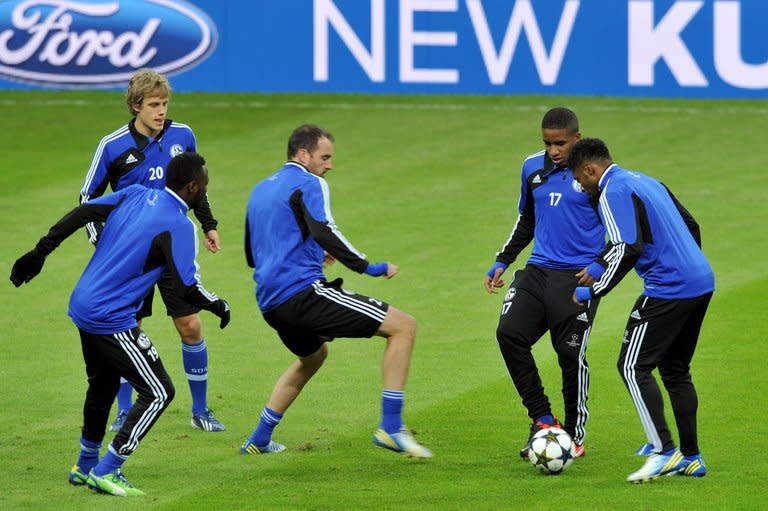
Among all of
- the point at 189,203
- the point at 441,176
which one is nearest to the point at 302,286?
the point at 189,203

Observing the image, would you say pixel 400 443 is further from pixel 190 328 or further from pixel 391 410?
pixel 190 328

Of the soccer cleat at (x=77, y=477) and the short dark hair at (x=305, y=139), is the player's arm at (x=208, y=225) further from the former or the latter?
the soccer cleat at (x=77, y=477)

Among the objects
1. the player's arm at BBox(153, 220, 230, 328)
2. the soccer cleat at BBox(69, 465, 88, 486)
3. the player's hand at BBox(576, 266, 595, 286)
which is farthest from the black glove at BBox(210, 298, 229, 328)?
the player's hand at BBox(576, 266, 595, 286)

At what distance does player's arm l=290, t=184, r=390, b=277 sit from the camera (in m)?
9.36

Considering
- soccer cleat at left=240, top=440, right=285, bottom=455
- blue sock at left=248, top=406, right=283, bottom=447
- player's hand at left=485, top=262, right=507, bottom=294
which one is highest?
player's hand at left=485, top=262, right=507, bottom=294

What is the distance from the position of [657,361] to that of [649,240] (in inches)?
30.3

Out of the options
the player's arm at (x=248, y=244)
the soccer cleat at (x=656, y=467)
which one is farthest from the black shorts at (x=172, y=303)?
the soccer cleat at (x=656, y=467)

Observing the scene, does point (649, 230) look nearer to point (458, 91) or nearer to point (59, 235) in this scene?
point (59, 235)

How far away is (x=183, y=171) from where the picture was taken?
29.9 feet

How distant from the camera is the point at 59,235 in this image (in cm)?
911

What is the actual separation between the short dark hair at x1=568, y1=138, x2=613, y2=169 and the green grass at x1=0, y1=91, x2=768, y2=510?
1987mm

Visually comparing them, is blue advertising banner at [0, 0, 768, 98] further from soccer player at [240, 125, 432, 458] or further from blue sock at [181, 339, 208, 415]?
soccer player at [240, 125, 432, 458]

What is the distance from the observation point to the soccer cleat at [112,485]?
8.93 metres

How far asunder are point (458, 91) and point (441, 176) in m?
4.91
